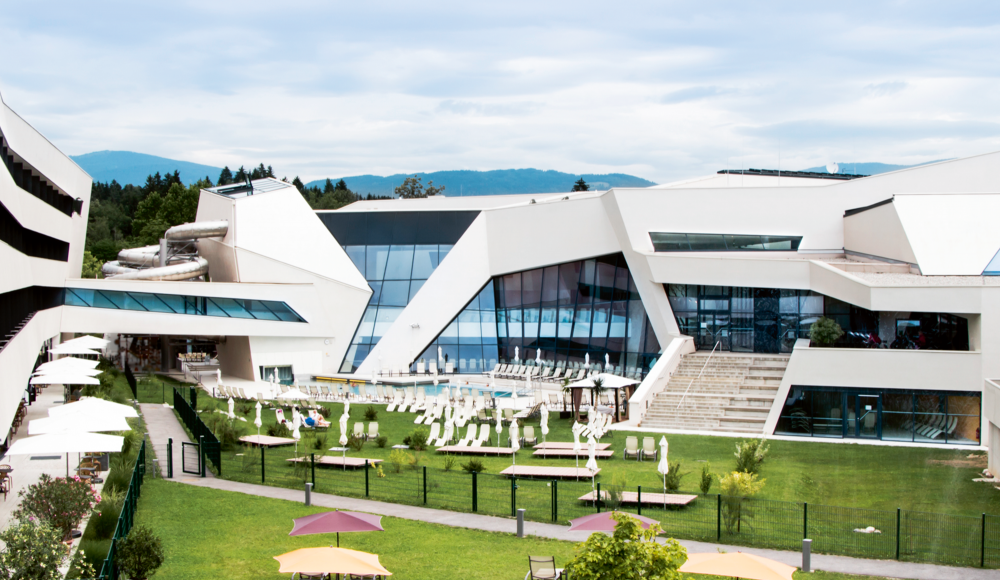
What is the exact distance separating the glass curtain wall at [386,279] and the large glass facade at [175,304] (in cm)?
391

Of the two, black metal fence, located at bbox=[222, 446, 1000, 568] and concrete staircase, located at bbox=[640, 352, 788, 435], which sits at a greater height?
concrete staircase, located at bbox=[640, 352, 788, 435]

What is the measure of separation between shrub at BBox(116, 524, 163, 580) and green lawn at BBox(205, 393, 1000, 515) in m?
8.53

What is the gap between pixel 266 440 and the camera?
2495 cm

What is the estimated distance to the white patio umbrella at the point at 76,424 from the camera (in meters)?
17.8

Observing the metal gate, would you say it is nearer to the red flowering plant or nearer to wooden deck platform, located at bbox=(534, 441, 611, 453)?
the red flowering plant

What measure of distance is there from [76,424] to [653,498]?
11148mm

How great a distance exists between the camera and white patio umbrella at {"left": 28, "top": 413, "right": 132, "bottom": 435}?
702 inches

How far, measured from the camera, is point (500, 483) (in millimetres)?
19328

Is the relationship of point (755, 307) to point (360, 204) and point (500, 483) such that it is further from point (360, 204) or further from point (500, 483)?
point (360, 204)

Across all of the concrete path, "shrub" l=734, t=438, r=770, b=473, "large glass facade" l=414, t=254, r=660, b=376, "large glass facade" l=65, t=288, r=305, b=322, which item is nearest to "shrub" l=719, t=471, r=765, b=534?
the concrete path

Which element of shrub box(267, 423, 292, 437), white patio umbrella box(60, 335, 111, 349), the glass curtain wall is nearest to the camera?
shrub box(267, 423, 292, 437)

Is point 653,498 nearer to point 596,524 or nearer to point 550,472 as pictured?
point 550,472

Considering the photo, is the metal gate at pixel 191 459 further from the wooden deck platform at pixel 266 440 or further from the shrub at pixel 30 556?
the shrub at pixel 30 556

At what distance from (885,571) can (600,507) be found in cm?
514
